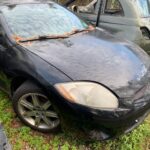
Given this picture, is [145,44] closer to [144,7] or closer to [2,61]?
[144,7]

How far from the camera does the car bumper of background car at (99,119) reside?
298 cm

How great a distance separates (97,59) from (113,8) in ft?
8.59

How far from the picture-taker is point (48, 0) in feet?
15.9

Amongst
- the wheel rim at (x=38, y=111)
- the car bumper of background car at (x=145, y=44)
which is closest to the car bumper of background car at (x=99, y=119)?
the wheel rim at (x=38, y=111)

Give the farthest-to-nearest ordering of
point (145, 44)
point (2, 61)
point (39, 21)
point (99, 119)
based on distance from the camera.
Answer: point (145, 44) → point (39, 21) → point (2, 61) → point (99, 119)

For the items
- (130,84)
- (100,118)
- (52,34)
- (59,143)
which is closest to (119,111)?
(100,118)

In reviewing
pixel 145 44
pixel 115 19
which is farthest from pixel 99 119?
pixel 115 19

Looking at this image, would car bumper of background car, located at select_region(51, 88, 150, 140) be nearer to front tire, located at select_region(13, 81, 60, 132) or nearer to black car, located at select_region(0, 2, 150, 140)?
black car, located at select_region(0, 2, 150, 140)

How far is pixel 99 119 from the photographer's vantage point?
2.99m

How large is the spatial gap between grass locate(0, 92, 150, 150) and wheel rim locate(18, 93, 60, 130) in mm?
139

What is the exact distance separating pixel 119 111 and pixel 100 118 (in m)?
0.19

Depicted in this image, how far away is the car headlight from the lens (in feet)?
9.89

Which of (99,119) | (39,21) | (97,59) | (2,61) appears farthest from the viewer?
(39,21)

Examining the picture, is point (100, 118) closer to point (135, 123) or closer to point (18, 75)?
point (135, 123)
